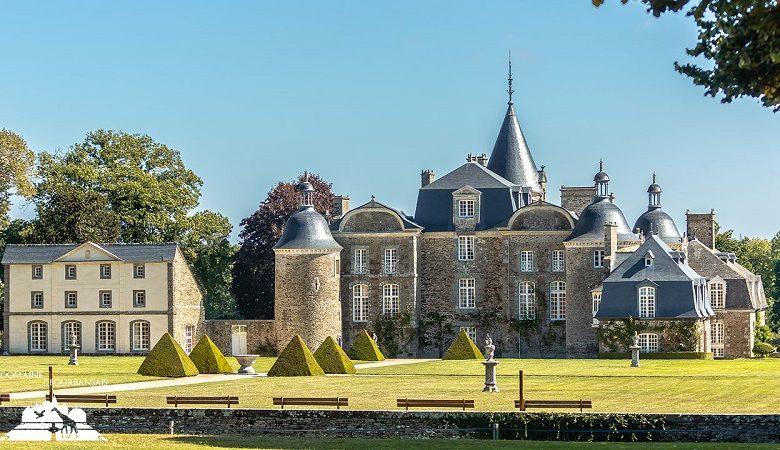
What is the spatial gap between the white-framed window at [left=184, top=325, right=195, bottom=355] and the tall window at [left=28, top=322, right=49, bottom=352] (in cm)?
564

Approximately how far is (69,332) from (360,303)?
1203cm

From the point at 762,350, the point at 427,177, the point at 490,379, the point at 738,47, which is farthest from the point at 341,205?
the point at 738,47

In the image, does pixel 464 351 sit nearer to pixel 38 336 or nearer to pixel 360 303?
pixel 360 303

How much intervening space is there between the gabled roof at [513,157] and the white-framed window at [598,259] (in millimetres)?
7707

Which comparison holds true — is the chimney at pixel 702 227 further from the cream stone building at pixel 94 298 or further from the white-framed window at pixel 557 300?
the cream stone building at pixel 94 298

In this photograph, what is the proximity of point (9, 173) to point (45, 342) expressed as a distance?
7.84 m

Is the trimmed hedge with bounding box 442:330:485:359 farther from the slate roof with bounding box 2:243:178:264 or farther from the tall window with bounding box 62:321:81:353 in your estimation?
the tall window with bounding box 62:321:81:353

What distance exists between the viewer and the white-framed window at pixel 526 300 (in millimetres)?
60781

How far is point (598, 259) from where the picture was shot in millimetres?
58125

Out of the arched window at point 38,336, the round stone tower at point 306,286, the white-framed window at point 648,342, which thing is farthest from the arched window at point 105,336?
the white-framed window at point 648,342

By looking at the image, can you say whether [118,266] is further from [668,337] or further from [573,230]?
[668,337]

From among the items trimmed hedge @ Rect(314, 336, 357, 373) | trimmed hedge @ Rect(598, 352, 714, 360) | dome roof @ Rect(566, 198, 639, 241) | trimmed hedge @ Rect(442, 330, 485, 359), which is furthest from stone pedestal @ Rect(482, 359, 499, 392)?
dome roof @ Rect(566, 198, 639, 241)

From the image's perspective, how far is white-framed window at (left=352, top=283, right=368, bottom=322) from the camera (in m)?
61.7

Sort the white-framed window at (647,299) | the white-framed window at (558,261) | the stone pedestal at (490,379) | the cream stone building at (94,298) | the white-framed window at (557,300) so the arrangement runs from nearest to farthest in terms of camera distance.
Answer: the stone pedestal at (490,379) < the white-framed window at (647,299) < the white-framed window at (558,261) < the white-framed window at (557,300) < the cream stone building at (94,298)
